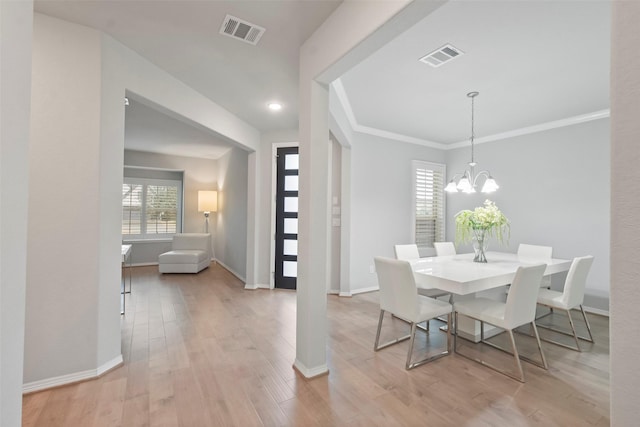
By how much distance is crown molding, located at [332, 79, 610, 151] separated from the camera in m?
3.65

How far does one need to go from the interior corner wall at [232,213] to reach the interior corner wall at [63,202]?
323cm

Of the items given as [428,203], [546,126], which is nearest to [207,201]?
[428,203]

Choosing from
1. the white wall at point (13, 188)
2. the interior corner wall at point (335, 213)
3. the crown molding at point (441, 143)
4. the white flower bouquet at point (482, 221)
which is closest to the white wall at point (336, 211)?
the interior corner wall at point (335, 213)

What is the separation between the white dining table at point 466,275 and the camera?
2.29 m

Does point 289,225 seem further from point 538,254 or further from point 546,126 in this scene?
point 546,126

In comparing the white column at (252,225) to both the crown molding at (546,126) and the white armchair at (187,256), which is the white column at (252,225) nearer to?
the white armchair at (187,256)

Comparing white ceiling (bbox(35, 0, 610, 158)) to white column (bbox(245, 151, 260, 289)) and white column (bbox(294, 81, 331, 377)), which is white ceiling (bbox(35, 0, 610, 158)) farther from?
white column (bbox(245, 151, 260, 289))

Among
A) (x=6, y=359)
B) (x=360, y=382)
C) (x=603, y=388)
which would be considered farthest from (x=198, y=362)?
(x=603, y=388)

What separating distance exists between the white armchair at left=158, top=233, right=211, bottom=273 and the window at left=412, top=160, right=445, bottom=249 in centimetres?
440

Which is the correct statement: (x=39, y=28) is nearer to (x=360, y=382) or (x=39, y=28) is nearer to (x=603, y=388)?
(x=360, y=382)

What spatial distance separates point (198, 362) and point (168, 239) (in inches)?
217

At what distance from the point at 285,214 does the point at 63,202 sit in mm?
3107

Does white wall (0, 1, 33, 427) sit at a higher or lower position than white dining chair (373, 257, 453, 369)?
higher

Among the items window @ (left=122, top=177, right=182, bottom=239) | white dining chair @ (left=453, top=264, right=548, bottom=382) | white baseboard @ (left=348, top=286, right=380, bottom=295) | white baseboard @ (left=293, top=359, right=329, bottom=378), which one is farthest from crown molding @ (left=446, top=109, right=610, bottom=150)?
window @ (left=122, top=177, right=182, bottom=239)
